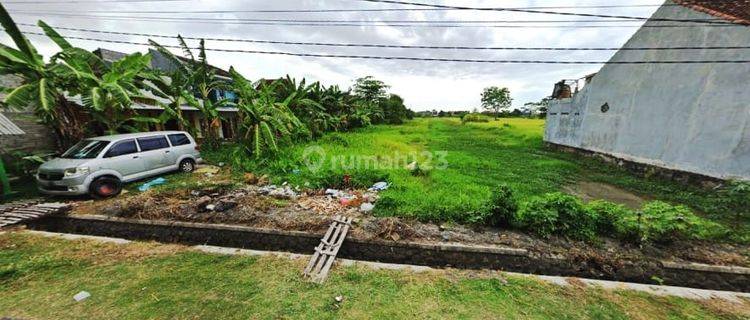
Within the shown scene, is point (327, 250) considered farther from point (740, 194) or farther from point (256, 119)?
point (740, 194)

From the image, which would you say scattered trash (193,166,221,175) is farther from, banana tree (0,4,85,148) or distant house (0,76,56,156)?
distant house (0,76,56,156)

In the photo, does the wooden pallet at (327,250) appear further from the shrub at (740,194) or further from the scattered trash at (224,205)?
the shrub at (740,194)

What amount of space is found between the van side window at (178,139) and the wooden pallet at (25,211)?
3.31 metres

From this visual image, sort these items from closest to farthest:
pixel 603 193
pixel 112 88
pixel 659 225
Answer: pixel 659 225 < pixel 112 88 < pixel 603 193

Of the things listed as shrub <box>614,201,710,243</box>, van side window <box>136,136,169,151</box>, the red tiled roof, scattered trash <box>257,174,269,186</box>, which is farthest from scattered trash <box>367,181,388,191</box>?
the red tiled roof

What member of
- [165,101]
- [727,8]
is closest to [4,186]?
[165,101]

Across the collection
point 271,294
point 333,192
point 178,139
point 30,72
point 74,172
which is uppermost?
point 30,72

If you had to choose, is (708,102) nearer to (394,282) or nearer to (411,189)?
(411,189)

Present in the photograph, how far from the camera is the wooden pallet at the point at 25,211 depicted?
5.28 m

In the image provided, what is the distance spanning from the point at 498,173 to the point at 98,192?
12077 millimetres

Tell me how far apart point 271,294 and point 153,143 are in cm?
Answer: 753

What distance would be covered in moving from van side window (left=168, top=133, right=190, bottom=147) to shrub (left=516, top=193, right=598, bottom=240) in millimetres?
10702

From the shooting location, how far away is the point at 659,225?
4746mm

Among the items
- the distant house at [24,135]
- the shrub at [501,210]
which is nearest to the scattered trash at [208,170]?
the distant house at [24,135]
